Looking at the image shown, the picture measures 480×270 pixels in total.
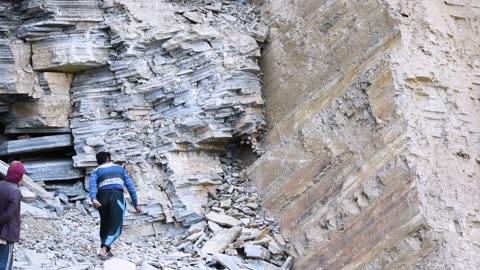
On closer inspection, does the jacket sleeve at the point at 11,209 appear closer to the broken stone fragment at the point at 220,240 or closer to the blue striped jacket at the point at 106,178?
the blue striped jacket at the point at 106,178

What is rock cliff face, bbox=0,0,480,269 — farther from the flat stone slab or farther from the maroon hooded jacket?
the maroon hooded jacket

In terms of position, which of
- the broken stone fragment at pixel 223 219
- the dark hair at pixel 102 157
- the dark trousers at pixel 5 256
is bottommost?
the dark trousers at pixel 5 256

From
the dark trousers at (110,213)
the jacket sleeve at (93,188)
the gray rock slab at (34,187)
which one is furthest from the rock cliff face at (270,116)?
the jacket sleeve at (93,188)

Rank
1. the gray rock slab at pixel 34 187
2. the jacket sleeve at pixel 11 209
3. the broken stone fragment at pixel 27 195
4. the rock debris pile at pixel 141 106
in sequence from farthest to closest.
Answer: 1. the gray rock slab at pixel 34 187
2. the rock debris pile at pixel 141 106
3. the broken stone fragment at pixel 27 195
4. the jacket sleeve at pixel 11 209

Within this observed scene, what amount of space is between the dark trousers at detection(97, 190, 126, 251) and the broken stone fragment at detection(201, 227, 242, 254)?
1.22 metres

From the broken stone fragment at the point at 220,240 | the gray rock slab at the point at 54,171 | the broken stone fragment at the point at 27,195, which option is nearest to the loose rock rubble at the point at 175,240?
the broken stone fragment at the point at 220,240

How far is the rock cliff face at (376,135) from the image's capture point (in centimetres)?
761

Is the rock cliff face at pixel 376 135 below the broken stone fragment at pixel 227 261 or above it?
above

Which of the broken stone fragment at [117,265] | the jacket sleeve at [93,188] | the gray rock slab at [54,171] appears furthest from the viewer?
the gray rock slab at [54,171]

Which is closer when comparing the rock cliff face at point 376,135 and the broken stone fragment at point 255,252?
the rock cliff face at point 376,135

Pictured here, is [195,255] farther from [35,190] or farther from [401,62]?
[401,62]

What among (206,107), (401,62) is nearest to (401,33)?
(401,62)

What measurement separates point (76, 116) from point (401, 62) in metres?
4.74

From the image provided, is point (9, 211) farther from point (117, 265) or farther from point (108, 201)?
point (117, 265)
